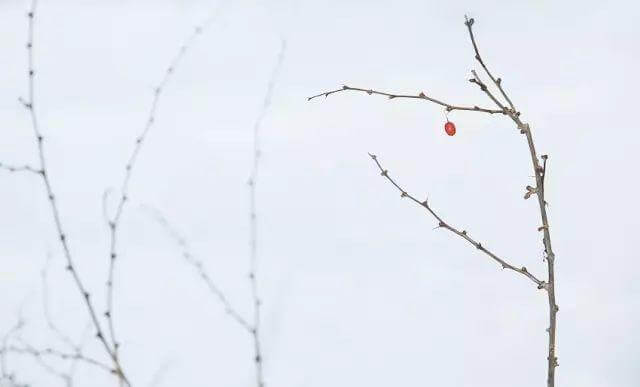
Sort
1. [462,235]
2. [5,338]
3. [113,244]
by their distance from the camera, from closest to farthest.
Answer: [462,235], [113,244], [5,338]

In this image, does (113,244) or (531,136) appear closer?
(531,136)

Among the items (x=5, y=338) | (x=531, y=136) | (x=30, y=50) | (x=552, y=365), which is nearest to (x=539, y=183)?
(x=531, y=136)

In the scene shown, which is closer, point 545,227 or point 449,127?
point 545,227

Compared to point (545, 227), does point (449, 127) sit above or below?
above

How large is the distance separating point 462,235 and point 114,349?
0.89m

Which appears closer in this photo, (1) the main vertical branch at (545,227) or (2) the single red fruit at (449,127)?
(1) the main vertical branch at (545,227)

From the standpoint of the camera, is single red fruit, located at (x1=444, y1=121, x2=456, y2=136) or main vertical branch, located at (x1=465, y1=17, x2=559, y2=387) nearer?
main vertical branch, located at (x1=465, y1=17, x2=559, y2=387)

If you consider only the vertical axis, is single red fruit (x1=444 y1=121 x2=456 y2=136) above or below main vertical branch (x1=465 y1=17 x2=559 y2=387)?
above

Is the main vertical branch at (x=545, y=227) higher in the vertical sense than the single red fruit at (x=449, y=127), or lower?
lower

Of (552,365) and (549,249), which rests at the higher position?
(549,249)

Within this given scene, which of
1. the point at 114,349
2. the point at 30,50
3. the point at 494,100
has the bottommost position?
the point at 114,349

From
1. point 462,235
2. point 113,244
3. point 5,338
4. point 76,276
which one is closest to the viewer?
point 462,235

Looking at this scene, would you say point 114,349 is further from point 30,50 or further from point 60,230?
point 30,50

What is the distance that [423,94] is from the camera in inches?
85.0
